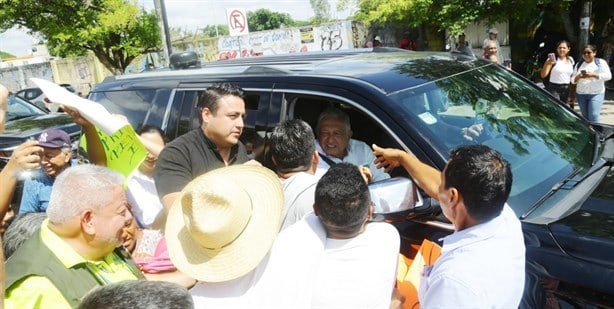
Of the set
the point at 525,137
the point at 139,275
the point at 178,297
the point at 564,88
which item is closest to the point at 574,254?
the point at 525,137

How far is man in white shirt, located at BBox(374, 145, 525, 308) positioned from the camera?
1.43 meters

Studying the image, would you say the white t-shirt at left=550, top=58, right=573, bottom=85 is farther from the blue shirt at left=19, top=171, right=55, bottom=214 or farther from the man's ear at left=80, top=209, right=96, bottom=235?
the man's ear at left=80, top=209, right=96, bottom=235

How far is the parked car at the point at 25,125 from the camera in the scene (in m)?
5.79

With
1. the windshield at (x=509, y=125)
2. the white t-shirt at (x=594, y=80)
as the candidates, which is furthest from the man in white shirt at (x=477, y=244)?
the white t-shirt at (x=594, y=80)

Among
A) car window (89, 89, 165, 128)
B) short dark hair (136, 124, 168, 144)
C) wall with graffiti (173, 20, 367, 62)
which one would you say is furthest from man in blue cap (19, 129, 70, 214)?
wall with graffiti (173, 20, 367, 62)

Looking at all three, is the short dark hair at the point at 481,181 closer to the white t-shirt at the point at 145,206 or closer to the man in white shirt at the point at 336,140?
the man in white shirt at the point at 336,140

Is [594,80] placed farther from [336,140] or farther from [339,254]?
[339,254]

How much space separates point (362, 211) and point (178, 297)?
2.99 feet

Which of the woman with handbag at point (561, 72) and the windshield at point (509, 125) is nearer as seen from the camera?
the windshield at point (509, 125)

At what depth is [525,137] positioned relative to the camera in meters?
2.53

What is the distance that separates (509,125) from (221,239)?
72.6 inches

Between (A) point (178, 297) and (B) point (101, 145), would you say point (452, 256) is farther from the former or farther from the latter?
(B) point (101, 145)

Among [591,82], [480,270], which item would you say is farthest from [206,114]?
[591,82]

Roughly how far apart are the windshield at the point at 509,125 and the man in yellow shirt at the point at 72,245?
145 cm
